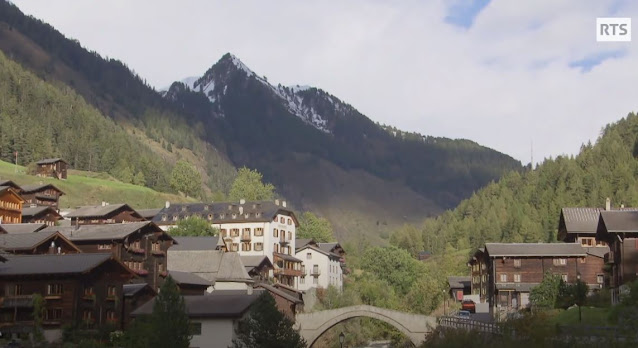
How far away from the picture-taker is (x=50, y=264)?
7594 centimetres

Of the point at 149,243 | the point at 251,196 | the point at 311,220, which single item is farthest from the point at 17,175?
the point at 149,243

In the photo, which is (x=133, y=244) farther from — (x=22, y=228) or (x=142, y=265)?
(x=22, y=228)

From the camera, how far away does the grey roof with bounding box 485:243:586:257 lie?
349ft

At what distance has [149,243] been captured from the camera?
316 ft

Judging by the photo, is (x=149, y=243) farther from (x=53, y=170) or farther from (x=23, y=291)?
(x=53, y=170)

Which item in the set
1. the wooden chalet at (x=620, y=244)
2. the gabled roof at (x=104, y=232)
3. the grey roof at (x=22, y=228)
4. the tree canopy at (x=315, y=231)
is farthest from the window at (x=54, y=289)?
the tree canopy at (x=315, y=231)

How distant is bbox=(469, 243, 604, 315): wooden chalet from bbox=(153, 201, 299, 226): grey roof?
39471mm

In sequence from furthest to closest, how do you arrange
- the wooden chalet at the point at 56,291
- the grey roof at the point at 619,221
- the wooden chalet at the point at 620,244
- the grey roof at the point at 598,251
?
the grey roof at the point at 598,251 < the grey roof at the point at 619,221 < the wooden chalet at the point at 620,244 < the wooden chalet at the point at 56,291

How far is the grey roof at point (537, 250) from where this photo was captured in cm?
10650

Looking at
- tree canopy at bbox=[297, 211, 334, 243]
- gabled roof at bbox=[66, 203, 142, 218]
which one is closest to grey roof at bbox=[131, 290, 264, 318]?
gabled roof at bbox=[66, 203, 142, 218]

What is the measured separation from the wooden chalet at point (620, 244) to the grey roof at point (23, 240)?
5147 cm

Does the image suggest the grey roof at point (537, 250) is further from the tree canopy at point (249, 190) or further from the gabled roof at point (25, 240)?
the tree canopy at point (249, 190)

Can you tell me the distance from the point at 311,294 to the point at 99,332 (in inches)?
2326

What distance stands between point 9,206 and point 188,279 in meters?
38.2
